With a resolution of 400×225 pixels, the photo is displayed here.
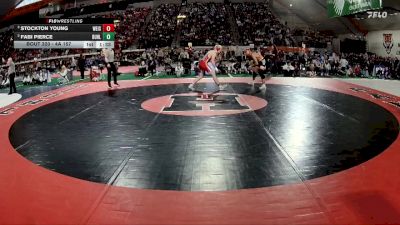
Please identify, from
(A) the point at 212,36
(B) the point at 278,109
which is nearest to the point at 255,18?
(A) the point at 212,36

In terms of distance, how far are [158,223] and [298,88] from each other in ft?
32.3

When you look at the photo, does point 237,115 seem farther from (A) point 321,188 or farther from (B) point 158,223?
(B) point 158,223

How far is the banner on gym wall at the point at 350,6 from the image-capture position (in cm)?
1357

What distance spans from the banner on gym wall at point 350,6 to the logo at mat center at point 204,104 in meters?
6.77

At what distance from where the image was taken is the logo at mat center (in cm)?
834

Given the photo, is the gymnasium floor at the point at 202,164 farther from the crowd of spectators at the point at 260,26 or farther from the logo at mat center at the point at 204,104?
the crowd of spectators at the point at 260,26

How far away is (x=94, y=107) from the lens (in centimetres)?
920

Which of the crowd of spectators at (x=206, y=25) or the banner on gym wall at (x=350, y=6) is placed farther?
the crowd of spectators at (x=206, y=25)

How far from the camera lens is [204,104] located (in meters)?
9.27

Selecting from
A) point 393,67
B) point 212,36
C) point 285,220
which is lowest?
point 285,220
